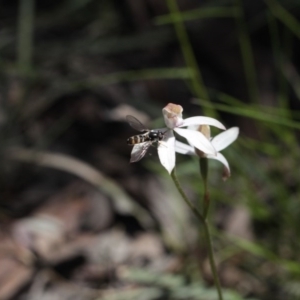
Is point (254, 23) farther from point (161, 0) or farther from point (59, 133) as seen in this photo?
point (59, 133)

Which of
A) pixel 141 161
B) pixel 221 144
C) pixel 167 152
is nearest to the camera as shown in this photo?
pixel 167 152

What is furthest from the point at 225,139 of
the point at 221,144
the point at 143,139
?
the point at 143,139

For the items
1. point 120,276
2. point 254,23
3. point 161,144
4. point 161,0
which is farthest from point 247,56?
point 161,144

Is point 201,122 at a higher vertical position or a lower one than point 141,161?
lower

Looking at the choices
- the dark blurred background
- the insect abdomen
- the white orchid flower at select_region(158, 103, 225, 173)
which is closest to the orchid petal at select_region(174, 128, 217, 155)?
the white orchid flower at select_region(158, 103, 225, 173)

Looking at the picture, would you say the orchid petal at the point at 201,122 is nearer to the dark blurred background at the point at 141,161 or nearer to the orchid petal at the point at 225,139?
the orchid petal at the point at 225,139

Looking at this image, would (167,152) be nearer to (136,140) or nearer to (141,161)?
(136,140)
